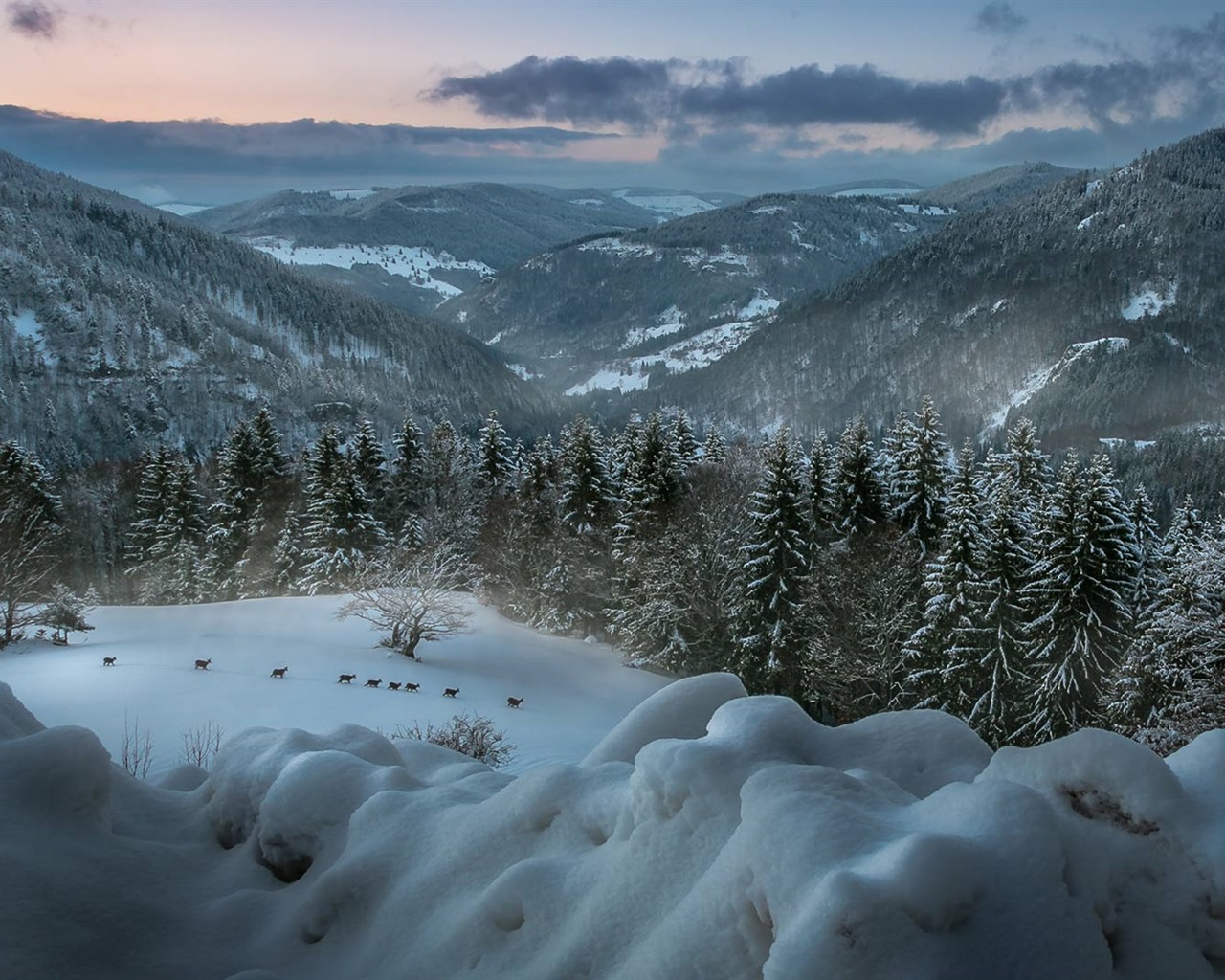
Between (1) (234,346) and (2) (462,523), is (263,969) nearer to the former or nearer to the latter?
(2) (462,523)

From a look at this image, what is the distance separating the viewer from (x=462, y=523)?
45.5 meters

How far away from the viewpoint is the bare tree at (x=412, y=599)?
34.2 metres

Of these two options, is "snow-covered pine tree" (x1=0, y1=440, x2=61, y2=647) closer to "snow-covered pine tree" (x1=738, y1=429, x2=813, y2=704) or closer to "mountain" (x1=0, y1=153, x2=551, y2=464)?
"snow-covered pine tree" (x1=738, y1=429, x2=813, y2=704)

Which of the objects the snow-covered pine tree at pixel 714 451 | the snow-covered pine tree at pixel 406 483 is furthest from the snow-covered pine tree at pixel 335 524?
the snow-covered pine tree at pixel 714 451

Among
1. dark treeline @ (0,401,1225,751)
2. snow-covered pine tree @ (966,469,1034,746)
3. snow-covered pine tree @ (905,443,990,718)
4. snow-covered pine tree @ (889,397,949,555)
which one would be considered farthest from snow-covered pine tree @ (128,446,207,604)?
Result: snow-covered pine tree @ (966,469,1034,746)

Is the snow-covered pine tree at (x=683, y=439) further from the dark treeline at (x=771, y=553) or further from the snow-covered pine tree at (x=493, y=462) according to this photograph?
the snow-covered pine tree at (x=493, y=462)

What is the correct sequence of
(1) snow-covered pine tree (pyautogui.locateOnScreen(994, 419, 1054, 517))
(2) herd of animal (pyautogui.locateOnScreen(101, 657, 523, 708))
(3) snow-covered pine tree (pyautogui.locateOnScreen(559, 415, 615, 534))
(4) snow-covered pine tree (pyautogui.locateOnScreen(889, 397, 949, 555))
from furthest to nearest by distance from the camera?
1. (3) snow-covered pine tree (pyautogui.locateOnScreen(559, 415, 615, 534))
2. (1) snow-covered pine tree (pyautogui.locateOnScreen(994, 419, 1054, 517))
3. (4) snow-covered pine tree (pyautogui.locateOnScreen(889, 397, 949, 555))
4. (2) herd of animal (pyautogui.locateOnScreen(101, 657, 523, 708))

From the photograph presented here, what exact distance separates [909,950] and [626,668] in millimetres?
34270

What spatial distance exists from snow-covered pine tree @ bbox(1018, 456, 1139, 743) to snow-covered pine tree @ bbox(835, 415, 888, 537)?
10.5 meters

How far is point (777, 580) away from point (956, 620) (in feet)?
24.4

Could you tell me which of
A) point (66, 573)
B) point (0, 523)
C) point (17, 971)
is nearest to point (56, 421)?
point (66, 573)

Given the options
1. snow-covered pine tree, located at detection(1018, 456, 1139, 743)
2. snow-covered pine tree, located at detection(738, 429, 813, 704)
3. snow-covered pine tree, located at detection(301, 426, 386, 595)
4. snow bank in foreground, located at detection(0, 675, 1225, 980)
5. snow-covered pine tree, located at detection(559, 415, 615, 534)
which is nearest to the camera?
snow bank in foreground, located at detection(0, 675, 1225, 980)

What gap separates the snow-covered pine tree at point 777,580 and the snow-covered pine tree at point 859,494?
4.01 meters

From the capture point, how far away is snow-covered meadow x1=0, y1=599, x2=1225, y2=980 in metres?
3.66
